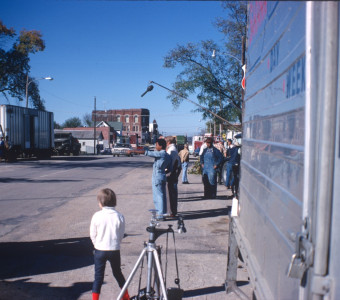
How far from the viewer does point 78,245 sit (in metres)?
6.43

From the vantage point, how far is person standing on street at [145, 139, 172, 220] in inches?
306

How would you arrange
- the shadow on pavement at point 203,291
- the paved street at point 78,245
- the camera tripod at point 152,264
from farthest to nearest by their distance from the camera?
the paved street at point 78,245 → the shadow on pavement at point 203,291 → the camera tripod at point 152,264

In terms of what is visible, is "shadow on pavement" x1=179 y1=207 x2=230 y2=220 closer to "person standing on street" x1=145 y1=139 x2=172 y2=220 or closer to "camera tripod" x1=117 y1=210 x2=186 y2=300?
"person standing on street" x1=145 y1=139 x2=172 y2=220

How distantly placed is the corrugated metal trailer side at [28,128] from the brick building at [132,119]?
86.4 metres

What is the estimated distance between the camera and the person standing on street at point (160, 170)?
778 centimetres

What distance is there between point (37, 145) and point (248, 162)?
31.8 meters

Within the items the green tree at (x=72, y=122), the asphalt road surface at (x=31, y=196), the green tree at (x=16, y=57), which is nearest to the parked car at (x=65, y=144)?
the green tree at (x=16, y=57)

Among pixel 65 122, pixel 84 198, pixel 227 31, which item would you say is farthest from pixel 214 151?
pixel 65 122

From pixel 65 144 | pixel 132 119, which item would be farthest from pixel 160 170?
pixel 132 119

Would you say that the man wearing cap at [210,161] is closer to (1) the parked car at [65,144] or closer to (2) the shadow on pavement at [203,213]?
(2) the shadow on pavement at [203,213]

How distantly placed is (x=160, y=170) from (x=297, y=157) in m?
6.32

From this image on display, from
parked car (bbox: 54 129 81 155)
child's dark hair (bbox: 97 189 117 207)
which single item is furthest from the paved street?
parked car (bbox: 54 129 81 155)

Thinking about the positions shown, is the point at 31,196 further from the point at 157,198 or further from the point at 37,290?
the point at 37,290

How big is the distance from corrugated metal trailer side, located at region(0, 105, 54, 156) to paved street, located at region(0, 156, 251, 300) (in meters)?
17.3
